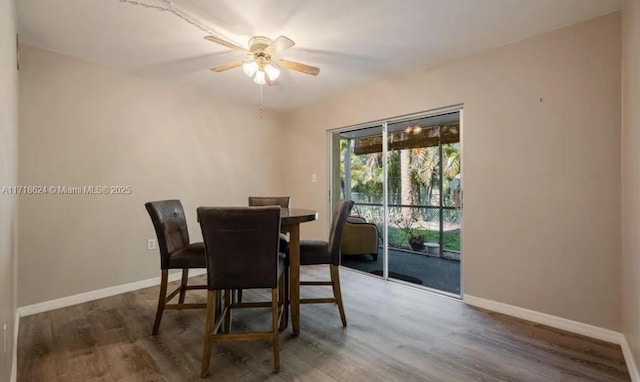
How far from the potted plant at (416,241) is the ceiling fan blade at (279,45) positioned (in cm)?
275

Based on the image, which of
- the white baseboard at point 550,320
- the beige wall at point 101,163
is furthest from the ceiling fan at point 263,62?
the white baseboard at point 550,320

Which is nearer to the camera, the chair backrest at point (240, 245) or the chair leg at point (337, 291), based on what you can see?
the chair backrest at point (240, 245)

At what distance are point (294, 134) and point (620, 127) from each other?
362cm

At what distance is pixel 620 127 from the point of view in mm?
2021

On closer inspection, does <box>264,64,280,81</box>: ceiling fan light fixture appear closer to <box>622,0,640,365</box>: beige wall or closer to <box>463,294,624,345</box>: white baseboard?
<box>622,0,640,365</box>: beige wall

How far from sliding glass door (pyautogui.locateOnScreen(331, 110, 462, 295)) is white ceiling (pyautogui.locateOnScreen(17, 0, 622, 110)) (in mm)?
818

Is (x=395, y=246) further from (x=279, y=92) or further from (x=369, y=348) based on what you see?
(x=279, y=92)

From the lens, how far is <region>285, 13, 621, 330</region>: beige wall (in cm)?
208

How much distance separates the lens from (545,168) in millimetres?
2326

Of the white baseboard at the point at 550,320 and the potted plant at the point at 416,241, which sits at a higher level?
the potted plant at the point at 416,241

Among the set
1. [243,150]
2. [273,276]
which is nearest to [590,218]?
[273,276]

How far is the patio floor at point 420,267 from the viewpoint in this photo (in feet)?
10.6

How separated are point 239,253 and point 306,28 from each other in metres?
1.80

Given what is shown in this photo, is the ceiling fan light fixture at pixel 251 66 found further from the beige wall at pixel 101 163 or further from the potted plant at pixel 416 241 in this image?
the potted plant at pixel 416 241
